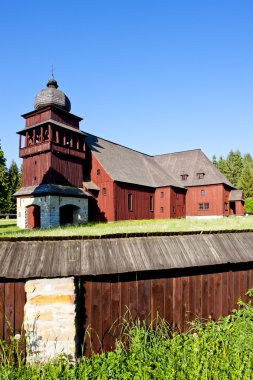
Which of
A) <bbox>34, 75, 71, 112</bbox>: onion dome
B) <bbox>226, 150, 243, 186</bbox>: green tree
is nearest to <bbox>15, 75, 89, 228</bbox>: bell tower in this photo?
<bbox>34, 75, 71, 112</bbox>: onion dome

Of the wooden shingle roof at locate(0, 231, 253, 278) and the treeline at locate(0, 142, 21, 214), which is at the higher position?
the treeline at locate(0, 142, 21, 214)

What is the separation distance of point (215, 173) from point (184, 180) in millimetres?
4447

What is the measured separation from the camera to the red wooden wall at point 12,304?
190 inches

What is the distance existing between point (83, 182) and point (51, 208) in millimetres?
5905

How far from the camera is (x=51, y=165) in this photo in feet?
76.1

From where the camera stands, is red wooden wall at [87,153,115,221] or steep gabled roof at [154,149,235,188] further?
steep gabled roof at [154,149,235,188]

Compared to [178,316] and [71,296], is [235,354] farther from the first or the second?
[71,296]

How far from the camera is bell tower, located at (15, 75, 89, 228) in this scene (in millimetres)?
22688

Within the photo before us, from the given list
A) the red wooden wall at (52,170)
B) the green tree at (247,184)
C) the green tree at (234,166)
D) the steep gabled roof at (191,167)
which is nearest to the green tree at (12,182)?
the red wooden wall at (52,170)

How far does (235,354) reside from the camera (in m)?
4.65

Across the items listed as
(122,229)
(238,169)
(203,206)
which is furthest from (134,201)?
(238,169)

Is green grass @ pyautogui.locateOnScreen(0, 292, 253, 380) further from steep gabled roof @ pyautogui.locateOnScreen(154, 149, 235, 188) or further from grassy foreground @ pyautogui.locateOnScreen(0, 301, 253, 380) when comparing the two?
steep gabled roof @ pyautogui.locateOnScreen(154, 149, 235, 188)

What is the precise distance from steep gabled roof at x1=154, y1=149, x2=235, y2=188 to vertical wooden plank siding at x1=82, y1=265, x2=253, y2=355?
102 ft

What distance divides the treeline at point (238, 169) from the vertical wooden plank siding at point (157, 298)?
63764 mm
